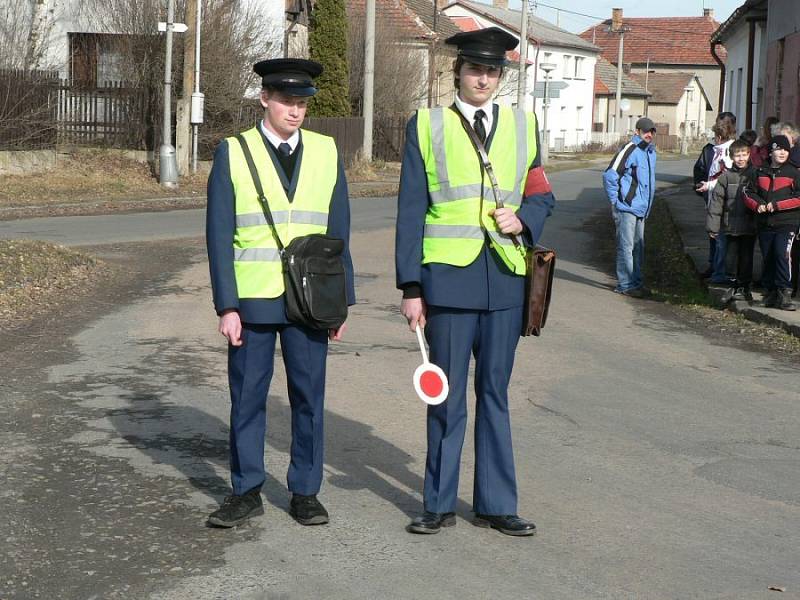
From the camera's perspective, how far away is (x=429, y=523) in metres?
5.39

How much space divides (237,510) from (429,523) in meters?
0.82

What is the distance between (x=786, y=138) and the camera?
12320 mm

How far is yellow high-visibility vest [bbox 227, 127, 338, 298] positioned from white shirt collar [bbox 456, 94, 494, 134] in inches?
26.3

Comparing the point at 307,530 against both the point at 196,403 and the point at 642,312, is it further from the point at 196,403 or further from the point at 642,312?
the point at 642,312

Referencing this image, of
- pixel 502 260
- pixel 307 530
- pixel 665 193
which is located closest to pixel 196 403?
pixel 307 530

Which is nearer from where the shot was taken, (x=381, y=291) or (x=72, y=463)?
(x=72, y=463)

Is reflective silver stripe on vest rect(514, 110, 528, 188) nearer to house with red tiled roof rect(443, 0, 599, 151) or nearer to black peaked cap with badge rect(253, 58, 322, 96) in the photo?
black peaked cap with badge rect(253, 58, 322, 96)

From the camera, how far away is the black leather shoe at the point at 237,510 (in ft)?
17.8

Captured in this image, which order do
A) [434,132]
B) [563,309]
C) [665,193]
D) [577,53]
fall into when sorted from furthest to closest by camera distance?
1. [577,53]
2. [665,193]
3. [563,309]
4. [434,132]

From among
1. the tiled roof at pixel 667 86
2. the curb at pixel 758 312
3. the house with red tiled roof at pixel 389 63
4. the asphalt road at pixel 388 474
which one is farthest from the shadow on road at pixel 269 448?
the tiled roof at pixel 667 86

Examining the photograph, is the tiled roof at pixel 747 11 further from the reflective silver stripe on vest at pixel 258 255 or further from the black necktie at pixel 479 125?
the reflective silver stripe on vest at pixel 258 255

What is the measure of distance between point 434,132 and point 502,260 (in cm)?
60

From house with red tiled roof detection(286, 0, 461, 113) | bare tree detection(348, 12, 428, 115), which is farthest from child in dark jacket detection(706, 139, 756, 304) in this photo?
bare tree detection(348, 12, 428, 115)

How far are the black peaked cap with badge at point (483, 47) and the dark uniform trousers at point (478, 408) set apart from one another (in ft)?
3.35
